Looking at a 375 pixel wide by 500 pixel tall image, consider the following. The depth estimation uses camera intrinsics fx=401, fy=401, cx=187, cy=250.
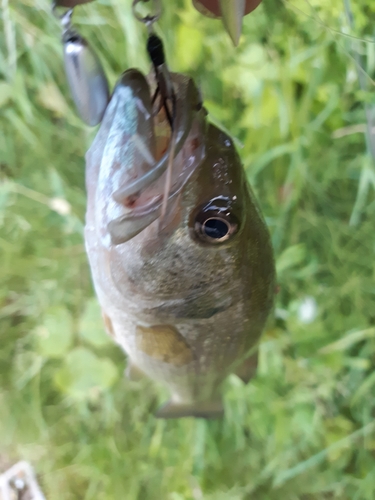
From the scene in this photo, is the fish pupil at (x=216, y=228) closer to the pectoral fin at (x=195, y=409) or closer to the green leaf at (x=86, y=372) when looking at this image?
the pectoral fin at (x=195, y=409)

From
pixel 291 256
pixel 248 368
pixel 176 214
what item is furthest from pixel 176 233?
pixel 291 256

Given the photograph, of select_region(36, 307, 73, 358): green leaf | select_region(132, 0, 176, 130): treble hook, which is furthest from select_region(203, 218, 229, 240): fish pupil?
select_region(36, 307, 73, 358): green leaf

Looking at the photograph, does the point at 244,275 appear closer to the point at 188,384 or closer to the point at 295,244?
the point at 188,384

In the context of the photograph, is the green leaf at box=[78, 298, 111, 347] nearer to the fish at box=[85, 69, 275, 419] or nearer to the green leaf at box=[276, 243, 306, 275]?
the green leaf at box=[276, 243, 306, 275]

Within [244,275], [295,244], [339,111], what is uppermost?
[244,275]

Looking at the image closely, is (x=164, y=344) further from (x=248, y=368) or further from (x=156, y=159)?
(x=156, y=159)

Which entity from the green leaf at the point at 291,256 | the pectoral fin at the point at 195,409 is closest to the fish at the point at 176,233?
the pectoral fin at the point at 195,409

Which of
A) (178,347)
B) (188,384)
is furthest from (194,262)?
(188,384)
